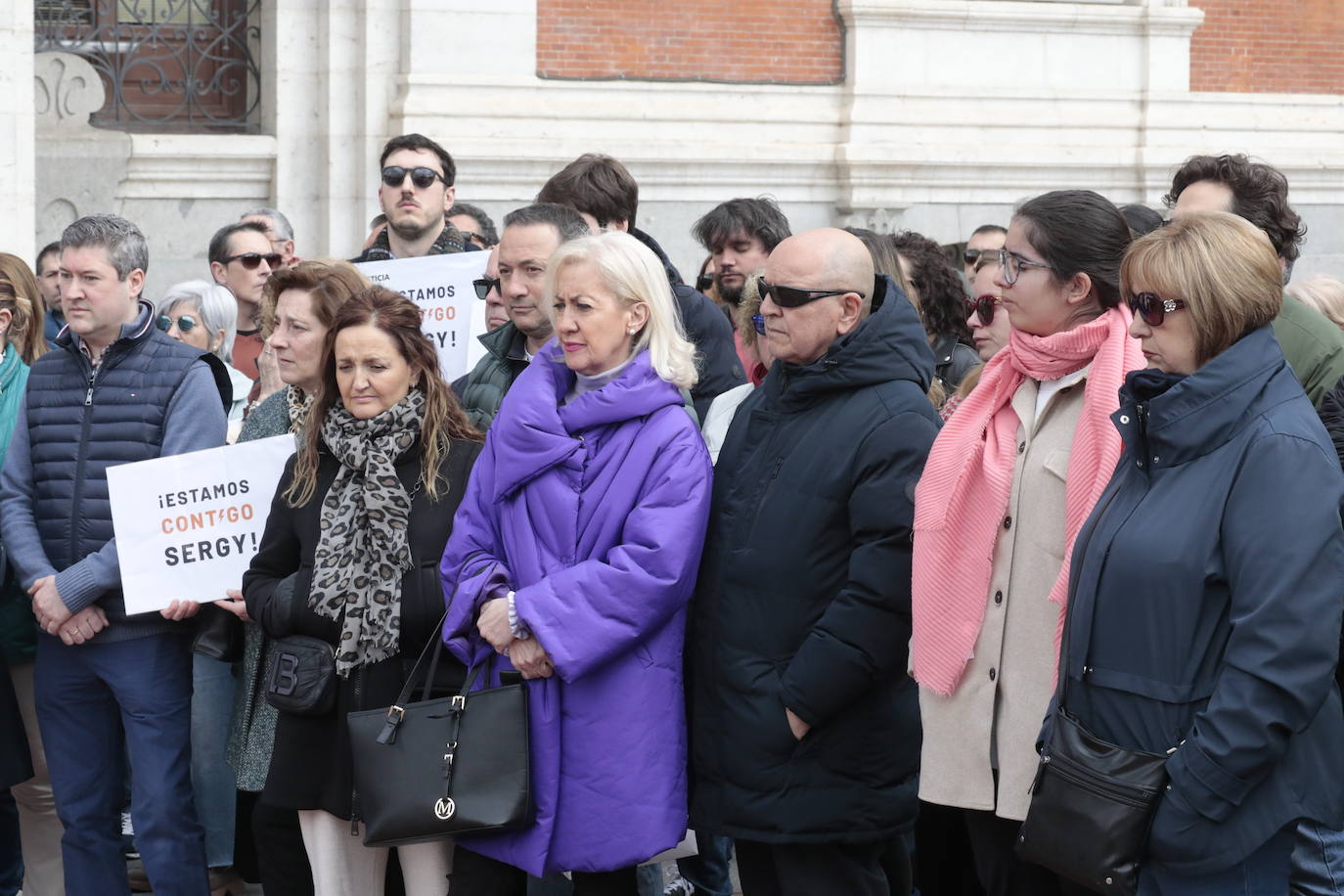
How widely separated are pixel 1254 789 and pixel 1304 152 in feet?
39.0

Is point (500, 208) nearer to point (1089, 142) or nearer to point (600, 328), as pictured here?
point (1089, 142)

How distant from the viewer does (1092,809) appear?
10.4ft

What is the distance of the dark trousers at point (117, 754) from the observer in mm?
5234

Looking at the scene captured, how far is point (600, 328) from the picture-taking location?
430cm

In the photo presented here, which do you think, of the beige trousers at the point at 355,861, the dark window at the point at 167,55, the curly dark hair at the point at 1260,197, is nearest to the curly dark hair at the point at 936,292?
the curly dark hair at the point at 1260,197

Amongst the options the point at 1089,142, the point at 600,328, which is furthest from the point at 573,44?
the point at 600,328

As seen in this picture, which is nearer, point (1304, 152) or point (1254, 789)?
point (1254, 789)

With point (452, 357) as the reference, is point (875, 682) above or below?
below

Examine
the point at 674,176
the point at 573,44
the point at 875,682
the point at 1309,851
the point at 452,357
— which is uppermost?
the point at 573,44

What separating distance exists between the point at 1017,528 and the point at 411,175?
3.68 meters

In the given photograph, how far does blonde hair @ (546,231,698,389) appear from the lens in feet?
14.1

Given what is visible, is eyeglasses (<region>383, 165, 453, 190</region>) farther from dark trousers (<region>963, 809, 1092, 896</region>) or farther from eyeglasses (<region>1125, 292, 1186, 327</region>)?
eyeglasses (<region>1125, 292, 1186, 327</region>)

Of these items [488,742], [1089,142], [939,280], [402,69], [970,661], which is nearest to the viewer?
[970,661]

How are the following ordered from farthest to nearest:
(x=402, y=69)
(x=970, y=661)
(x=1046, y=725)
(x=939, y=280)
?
(x=402, y=69) < (x=939, y=280) < (x=970, y=661) < (x=1046, y=725)
